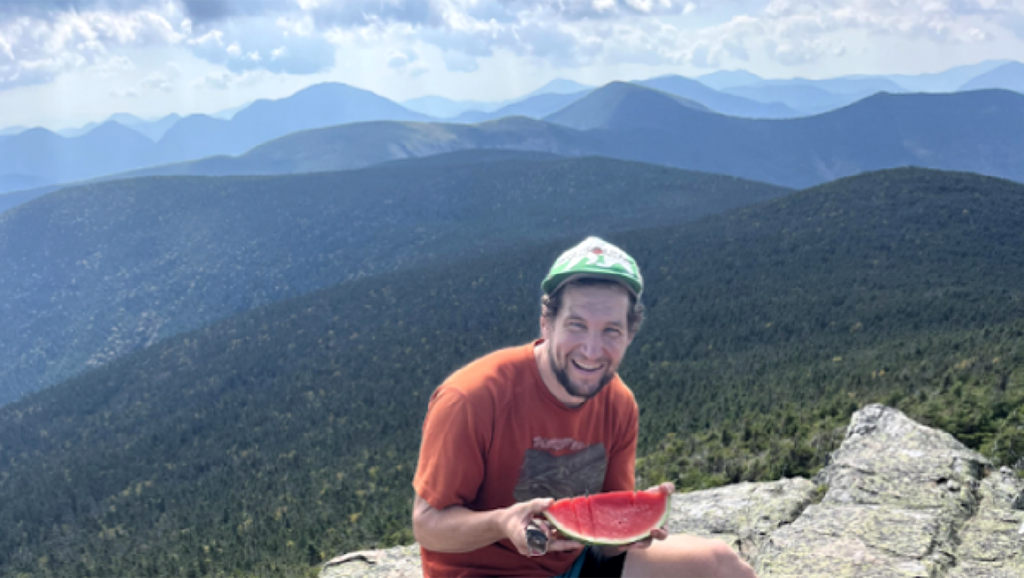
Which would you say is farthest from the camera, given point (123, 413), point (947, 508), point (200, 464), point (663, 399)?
point (123, 413)

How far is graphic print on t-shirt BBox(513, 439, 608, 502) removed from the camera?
4824mm

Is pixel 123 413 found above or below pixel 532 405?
below

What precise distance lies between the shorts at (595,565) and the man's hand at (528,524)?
1035 mm

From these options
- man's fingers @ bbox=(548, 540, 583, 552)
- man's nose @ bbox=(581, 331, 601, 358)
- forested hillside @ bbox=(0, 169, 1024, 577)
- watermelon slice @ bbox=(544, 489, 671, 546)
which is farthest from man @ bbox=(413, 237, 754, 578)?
forested hillside @ bbox=(0, 169, 1024, 577)

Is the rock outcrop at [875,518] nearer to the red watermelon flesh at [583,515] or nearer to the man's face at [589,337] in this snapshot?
the red watermelon flesh at [583,515]

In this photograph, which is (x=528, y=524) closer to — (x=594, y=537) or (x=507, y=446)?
(x=594, y=537)

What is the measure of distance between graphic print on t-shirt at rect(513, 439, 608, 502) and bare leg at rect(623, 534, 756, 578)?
659mm

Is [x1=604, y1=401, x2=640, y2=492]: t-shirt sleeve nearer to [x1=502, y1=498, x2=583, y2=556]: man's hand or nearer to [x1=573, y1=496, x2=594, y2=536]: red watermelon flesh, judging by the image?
[x1=573, y1=496, x2=594, y2=536]: red watermelon flesh

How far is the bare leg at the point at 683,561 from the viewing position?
4711 millimetres

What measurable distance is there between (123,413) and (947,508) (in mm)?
81153

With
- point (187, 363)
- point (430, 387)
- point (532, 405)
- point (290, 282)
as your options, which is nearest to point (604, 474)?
point (532, 405)

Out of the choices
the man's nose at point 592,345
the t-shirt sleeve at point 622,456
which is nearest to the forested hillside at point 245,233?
the t-shirt sleeve at point 622,456

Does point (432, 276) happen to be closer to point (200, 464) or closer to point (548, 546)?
point (200, 464)

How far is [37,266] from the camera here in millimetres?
150125
